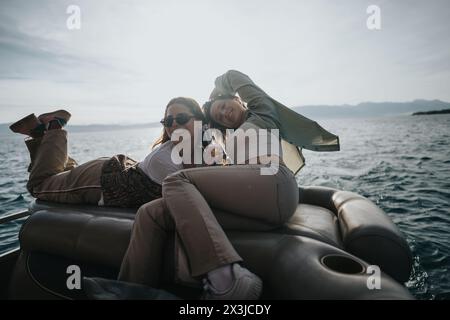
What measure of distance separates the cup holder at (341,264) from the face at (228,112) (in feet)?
5.92

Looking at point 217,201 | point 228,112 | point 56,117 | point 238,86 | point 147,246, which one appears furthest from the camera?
point 56,117

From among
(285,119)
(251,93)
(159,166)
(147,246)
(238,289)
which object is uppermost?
(251,93)

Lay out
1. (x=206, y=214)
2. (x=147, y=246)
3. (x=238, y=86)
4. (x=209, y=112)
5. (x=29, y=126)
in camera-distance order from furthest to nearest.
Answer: (x=29, y=126), (x=238, y=86), (x=209, y=112), (x=147, y=246), (x=206, y=214)

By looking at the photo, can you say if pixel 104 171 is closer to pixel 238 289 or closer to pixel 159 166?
pixel 159 166

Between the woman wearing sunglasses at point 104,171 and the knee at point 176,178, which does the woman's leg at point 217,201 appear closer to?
the knee at point 176,178

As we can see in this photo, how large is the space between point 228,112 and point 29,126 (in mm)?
2508

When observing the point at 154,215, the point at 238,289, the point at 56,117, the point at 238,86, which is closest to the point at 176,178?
the point at 154,215

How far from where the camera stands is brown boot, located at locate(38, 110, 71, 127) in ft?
11.6

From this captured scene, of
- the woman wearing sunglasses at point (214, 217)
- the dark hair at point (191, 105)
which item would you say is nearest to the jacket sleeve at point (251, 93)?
the woman wearing sunglasses at point (214, 217)

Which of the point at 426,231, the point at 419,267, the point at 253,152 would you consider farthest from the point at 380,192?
the point at 253,152

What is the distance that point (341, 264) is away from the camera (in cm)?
173

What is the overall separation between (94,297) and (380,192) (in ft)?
26.6

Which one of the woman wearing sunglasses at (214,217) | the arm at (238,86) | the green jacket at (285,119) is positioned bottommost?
the woman wearing sunglasses at (214,217)

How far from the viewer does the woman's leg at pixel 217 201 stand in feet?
5.24
